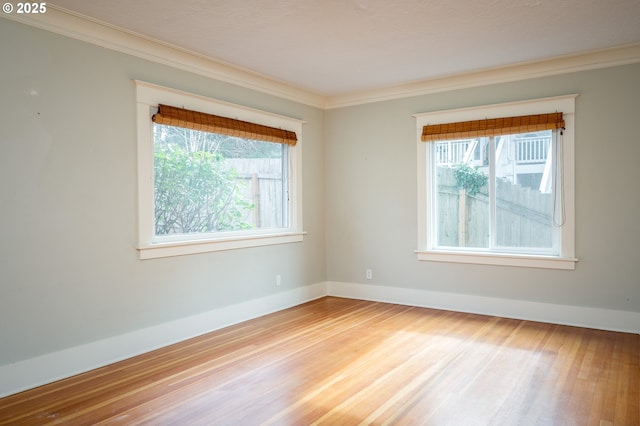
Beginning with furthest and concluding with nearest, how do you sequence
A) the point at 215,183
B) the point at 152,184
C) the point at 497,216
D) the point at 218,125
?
the point at 497,216 → the point at 215,183 → the point at 218,125 → the point at 152,184

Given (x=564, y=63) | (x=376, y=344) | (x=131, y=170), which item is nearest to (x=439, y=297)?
(x=376, y=344)

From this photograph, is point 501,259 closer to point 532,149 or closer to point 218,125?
point 532,149

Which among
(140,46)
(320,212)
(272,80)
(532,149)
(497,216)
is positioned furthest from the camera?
(320,212)

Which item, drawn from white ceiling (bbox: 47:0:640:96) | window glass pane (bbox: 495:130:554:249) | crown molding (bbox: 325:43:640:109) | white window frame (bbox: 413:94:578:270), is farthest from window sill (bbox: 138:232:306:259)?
window glass pane (bbox: 495:130:554:249)

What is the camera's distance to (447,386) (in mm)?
3018

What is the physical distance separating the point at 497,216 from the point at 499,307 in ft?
3.25

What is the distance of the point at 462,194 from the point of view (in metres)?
5.12

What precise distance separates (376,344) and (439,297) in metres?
1.56

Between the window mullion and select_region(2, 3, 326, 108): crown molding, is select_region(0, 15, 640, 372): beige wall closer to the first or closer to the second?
select_region(2, 3, 326, 108): crown molding

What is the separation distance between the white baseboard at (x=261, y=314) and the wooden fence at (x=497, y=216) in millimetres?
650

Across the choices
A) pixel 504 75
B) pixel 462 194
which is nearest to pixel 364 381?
pixel 462 194

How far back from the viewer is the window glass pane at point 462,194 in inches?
197

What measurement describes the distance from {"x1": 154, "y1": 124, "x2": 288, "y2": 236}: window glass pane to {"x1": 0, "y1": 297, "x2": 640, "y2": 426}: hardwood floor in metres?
1.15

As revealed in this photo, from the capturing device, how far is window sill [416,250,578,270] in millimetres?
4455
